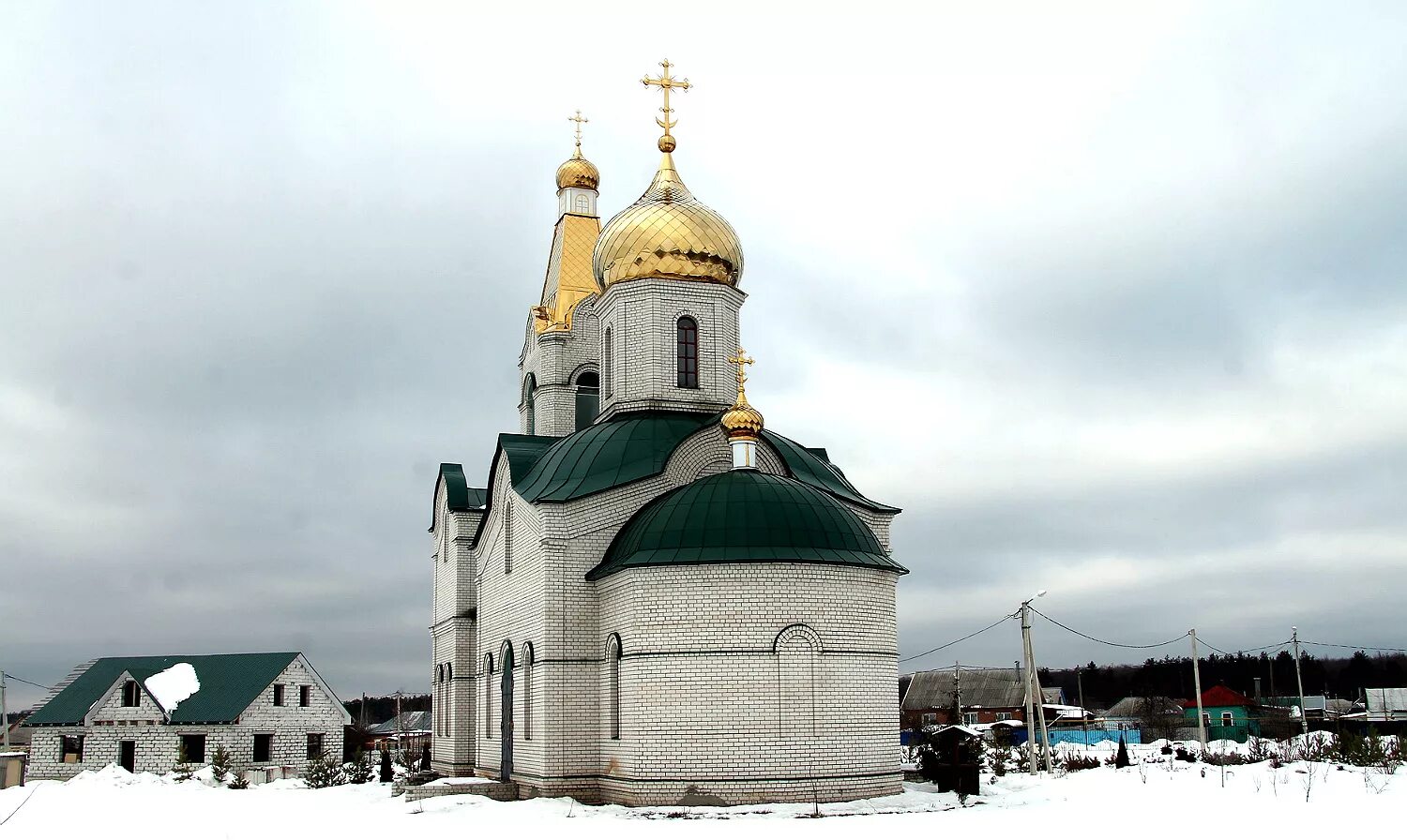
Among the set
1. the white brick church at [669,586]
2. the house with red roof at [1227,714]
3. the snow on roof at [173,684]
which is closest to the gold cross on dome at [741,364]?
the white brick church at [669,586]

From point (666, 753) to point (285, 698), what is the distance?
15926mm

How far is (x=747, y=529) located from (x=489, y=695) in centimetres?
584

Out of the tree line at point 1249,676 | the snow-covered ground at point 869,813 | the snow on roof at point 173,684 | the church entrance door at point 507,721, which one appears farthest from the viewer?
the tree line at point 1249,676

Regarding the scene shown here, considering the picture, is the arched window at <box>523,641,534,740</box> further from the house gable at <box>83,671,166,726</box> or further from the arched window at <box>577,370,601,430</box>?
the house gable at <box>83,671,166,726</box>

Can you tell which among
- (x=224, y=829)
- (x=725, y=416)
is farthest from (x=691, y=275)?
(x=224, y=829)

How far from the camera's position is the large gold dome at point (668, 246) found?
66.0ft

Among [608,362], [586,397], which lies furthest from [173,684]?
[608,362]

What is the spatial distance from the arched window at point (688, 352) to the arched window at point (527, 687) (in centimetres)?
512

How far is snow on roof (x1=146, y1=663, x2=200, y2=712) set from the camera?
27094 millimetres

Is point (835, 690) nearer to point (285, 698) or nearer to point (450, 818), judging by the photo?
point (450, 818)

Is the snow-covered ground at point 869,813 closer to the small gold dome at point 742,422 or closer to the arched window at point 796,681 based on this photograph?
the arched window at point 796,681

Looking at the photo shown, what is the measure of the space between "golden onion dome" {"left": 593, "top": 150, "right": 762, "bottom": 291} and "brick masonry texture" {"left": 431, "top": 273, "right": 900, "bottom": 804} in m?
1.08

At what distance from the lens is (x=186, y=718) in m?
26.8

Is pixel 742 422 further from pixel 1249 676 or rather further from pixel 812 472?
pixel 1249 676
